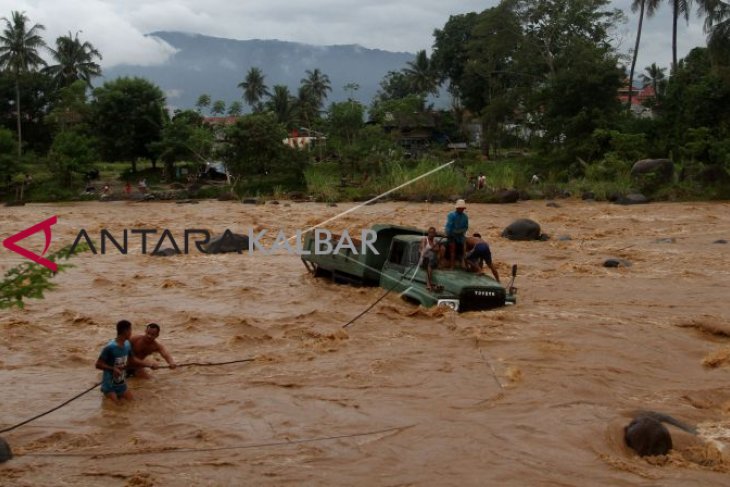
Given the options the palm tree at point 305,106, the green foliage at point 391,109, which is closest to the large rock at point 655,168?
the green foliage at point 391,109

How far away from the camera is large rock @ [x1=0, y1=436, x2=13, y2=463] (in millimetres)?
6883

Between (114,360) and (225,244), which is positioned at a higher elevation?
(225,244)

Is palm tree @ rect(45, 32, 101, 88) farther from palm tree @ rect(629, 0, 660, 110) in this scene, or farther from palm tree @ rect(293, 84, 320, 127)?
palm tree @ rect(629, 0, 660, 110)

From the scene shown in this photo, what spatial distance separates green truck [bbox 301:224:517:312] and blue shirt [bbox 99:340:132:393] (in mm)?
5209

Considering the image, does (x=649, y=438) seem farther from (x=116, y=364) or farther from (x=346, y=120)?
(x=346, y=120)

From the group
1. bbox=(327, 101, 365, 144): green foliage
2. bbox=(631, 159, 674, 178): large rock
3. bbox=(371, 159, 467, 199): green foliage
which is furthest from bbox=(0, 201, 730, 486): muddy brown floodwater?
bbox=(327, 101, 365, 144): green foliage

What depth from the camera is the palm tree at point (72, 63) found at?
56.1 metres

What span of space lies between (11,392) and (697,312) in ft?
33.8

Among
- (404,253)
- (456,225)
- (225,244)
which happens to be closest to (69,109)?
(225,244)

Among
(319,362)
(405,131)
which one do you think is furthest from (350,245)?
(405,131)

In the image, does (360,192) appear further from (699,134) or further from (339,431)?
(339,431)

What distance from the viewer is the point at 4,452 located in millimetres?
6926

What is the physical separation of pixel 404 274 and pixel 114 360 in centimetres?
589

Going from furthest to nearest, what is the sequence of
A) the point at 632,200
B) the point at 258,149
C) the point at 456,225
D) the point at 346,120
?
the point at 346,120 < the point at 258,149 < the point at 632,200 < the point at 456,225
